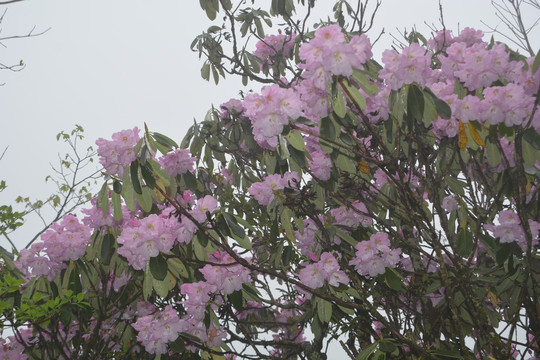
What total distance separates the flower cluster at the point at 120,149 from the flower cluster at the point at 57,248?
68 centimetres

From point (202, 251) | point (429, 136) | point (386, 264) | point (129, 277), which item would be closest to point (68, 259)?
point (129, 277)

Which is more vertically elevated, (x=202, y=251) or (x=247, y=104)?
(x=247, y=104)

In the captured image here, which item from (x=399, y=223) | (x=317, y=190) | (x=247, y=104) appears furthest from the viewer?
(x=399, y=223)

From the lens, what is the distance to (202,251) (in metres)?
1.94

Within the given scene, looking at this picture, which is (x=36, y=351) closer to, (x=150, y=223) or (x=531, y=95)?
(x=150, y=223)

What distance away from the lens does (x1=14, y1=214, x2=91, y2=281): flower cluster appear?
7.71ft

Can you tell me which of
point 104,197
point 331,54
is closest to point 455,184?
point 331,54

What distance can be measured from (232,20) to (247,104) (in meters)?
2.01

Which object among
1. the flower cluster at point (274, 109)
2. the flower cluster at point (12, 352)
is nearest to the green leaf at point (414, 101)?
the flower cluster at point (274, 109)

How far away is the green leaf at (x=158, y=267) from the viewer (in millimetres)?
1777

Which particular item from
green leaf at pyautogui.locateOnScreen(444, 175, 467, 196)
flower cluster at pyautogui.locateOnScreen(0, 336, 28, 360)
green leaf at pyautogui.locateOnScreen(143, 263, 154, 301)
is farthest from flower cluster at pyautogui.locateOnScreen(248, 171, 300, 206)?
flower cluster at pyautogui.locateOnScreen(0, 336, 28, 360)

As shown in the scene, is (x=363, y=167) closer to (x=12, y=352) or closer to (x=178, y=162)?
(x=178, y=162)

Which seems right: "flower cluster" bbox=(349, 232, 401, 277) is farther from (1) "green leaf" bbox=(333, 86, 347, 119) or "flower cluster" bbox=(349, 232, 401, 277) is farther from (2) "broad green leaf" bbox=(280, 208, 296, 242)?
(1) "green leaf" bbox=(333, 86, 347, 119)

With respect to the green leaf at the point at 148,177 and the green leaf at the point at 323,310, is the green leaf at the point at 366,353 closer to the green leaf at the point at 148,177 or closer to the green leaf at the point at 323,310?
the green leaf at the point at 323,310
